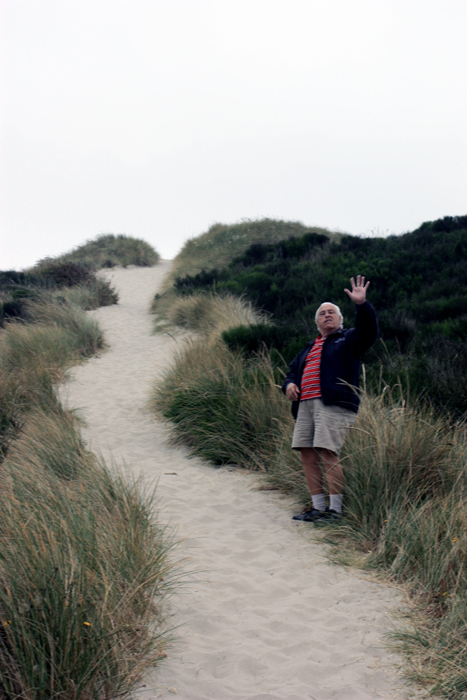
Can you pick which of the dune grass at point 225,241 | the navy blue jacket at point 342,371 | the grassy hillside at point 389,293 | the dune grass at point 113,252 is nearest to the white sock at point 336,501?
the navy blue jacket at point 342,371

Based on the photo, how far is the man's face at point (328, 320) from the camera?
4.43 meters

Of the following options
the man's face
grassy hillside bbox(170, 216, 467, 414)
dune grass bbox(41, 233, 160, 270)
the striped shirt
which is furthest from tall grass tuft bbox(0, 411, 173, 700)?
dune grass bbox(41, 233, 160, 270)

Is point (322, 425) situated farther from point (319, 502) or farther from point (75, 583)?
point (75, 583)

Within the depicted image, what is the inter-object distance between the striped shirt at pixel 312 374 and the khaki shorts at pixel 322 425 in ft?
0.19

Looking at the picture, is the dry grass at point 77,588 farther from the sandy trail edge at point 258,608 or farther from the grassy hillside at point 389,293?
the grassy hillside at point 389,293

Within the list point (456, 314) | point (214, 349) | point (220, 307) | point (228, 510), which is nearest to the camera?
point (228, 510)

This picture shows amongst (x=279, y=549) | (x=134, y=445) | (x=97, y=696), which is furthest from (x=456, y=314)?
(x=97, y=696)

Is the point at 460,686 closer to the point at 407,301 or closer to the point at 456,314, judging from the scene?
the point at 456,314

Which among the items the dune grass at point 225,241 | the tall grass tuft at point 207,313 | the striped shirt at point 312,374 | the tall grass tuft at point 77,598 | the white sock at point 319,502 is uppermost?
the dune grass at point 225,241

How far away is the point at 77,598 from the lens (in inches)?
90.6

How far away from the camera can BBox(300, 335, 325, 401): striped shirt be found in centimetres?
439

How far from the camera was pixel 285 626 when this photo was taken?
3.07m

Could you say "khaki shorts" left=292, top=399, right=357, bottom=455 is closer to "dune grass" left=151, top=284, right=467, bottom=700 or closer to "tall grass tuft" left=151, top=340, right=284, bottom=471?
"dune grass" left=151, top=284, right=467, bottom=700

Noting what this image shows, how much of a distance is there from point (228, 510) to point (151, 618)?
2.10 m
